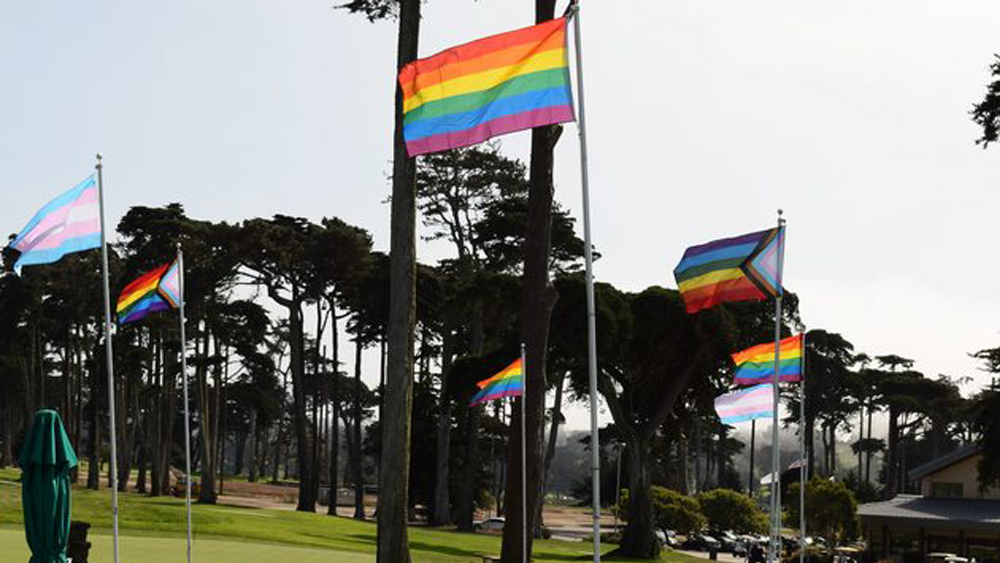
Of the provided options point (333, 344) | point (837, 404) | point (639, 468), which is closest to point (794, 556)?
point (639, 468)

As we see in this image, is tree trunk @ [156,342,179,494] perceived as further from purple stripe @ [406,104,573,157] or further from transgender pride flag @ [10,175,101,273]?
purple stripe @ [406,104,573,157]

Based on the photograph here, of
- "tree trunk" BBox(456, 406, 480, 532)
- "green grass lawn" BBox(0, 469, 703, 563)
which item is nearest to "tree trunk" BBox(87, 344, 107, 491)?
"green grass lawn" BBox(0, 469, 703, 563)

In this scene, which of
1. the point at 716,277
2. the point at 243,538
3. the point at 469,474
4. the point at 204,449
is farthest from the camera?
the point at 469,474

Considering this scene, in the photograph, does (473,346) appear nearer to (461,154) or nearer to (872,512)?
(461,154)

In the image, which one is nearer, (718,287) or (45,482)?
(45,482)

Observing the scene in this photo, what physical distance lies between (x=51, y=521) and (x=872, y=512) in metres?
55.0

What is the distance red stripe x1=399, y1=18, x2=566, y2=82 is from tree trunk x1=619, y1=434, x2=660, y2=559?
43.3 metres

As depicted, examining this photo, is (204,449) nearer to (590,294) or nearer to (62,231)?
(62,231)

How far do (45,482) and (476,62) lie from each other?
301 inches

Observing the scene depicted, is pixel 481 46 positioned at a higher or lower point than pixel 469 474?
higher

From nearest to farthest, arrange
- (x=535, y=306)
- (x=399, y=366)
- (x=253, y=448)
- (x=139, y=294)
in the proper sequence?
(x=399, y=366) → (x=139, y=294) → (x=535, y=306) → (x=253, y=448)

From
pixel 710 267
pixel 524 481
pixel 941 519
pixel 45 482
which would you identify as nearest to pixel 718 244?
pixel 710 267

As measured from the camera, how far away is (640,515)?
192ft

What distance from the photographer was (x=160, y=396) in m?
81.7
